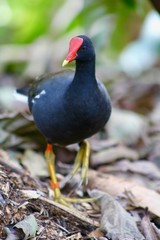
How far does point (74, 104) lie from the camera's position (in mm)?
3988

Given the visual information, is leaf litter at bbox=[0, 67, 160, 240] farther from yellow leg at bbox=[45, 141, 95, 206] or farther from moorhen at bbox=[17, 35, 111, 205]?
moorhen at bbox=[17, 35, 111, 205]

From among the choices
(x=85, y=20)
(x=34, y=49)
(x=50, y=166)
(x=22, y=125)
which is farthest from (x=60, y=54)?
(x=50, y=166)

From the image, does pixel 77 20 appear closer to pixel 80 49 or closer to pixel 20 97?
pixel 20 97

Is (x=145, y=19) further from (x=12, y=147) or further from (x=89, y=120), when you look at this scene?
(x=89, y=120)

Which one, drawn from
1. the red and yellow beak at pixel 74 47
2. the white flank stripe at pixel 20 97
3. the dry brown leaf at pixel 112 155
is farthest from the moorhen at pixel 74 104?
the dry brown leaf at pixel 112 155

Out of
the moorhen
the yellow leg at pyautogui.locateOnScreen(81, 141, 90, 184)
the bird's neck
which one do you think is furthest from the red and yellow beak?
the yellow leg at pyautogui.locateOnScreen(81, 141, 90, 184)

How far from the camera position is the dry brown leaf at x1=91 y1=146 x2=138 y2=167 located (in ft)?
16.5

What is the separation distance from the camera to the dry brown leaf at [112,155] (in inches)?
198

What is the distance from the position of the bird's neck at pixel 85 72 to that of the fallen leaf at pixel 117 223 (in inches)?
33.1

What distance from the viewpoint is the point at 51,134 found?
164 inches

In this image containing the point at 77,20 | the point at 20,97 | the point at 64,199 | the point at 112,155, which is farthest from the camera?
the point at 77,20

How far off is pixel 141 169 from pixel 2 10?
19.6 ft

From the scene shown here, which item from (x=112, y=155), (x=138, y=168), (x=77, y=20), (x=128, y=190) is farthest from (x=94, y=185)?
(x=77, y=20)

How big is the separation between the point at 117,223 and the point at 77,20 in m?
3.95
